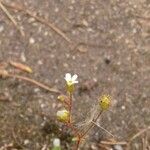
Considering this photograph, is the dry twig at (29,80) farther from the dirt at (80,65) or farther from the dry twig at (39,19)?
the dry twig at (39,19)

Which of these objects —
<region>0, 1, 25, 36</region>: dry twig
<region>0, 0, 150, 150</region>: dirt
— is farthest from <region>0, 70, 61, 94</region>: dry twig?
<region>0, 1, 25, 36</region>: dry twig

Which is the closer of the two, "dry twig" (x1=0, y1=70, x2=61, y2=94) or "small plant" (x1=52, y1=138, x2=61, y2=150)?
"small plant" (x1=52, y1=138, x2=61, y2=150)

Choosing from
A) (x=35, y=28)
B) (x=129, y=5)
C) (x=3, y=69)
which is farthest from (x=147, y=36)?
(x=3, y=69)

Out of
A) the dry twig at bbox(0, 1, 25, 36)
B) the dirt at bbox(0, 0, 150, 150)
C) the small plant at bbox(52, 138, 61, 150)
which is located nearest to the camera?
the small plant at bbox(52, 138, 61, 150)

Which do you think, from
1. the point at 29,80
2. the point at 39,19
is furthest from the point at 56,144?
the point at 39,19

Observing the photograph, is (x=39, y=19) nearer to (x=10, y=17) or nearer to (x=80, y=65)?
(x=10, y=17)

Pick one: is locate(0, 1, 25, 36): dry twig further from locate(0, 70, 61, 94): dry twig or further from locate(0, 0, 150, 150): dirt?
locate(0, 70, 61, 94): dry twig

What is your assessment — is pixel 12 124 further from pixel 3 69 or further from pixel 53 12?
pixel 53 12

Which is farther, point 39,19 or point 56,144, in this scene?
point 39,19

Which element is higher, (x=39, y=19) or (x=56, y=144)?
(x=39, y=19)
